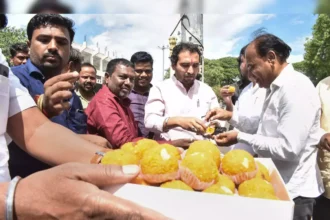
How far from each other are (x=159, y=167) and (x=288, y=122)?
1.39 m

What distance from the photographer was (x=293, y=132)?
6.91 ft

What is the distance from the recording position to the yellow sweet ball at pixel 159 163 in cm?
102

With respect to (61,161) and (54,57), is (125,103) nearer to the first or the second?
(54,57)

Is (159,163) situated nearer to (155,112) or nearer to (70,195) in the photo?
(70,195)

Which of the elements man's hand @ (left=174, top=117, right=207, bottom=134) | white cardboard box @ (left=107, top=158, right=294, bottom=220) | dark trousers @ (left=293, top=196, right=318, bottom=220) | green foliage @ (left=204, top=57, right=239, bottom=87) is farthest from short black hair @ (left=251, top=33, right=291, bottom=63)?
green foliage @ (left=204, top=57, right=239, bottom=87)

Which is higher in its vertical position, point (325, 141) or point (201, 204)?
point (201, 204)

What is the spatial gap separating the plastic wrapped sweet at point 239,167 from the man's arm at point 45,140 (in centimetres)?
57

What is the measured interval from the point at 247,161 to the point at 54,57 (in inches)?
70.5

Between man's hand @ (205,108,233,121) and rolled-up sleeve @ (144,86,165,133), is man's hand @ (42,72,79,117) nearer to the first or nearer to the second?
rolled-up sleeve @ (144,86,165,133)

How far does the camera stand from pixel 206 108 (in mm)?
3338

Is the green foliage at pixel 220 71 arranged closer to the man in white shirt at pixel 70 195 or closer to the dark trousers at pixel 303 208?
the dark trousers at pixel 303 208

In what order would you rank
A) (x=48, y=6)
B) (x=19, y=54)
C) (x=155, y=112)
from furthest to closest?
1. (x=19, y=54)
2. (x=155, y=112)
3. (x=48, y=6)

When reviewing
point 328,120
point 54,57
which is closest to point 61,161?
point 54,57

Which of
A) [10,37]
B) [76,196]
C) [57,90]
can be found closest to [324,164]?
[57,90]
